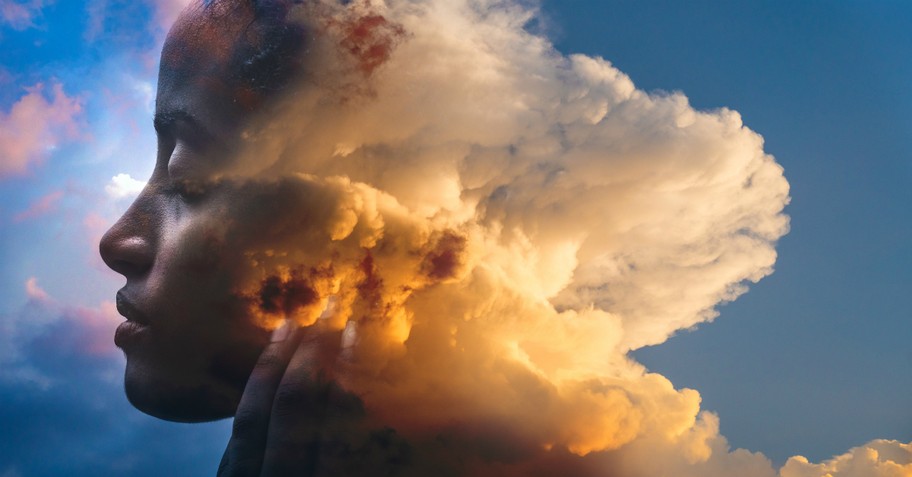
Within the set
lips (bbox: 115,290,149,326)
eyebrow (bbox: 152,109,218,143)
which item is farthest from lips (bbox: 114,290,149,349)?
eyebrow (bbox: 152,109,218,143)

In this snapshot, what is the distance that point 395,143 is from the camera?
7.53 ft

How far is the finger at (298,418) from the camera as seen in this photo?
2.04 meters

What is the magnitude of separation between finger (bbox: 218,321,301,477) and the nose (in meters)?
0.64

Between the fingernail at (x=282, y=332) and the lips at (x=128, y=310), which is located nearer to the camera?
the fingernail at (x=282, y=332)

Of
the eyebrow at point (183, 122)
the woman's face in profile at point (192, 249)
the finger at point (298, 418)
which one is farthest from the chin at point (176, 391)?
the eyebrow at point (183, 122)

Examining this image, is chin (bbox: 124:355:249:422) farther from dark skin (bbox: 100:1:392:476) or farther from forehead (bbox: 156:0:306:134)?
forehead (bbox: 156:0:306:134)

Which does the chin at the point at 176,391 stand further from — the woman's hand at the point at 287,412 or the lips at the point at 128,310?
the woman's hand at the point at 287,412

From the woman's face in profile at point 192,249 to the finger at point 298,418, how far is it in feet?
0.87

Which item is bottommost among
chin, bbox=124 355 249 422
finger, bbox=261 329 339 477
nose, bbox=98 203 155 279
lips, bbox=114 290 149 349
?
finger, bbox=261 329 339 477

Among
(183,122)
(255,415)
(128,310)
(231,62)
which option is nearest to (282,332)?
(255,415)

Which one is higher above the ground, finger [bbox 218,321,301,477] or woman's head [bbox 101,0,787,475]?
woman's head [bbox 101,0,787,475]

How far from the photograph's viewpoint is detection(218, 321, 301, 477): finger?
209 cm

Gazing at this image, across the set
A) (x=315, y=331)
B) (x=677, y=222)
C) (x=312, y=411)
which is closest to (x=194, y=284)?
(x=315, y=331)

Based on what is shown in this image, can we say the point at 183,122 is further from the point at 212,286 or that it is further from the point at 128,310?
the point at 128,310
